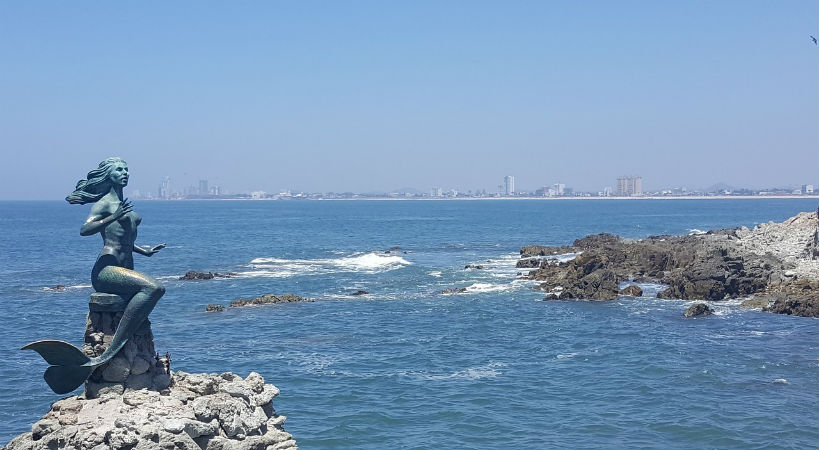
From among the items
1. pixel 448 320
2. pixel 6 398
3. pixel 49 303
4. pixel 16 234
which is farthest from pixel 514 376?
pixel 16 234

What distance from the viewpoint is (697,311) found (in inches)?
1682

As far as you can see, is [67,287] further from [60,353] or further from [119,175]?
[60,353]

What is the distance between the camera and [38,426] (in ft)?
45.8

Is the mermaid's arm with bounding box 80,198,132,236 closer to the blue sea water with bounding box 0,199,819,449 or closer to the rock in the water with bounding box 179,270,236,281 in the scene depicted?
the blue sea water with bounding box 0,199,819,449

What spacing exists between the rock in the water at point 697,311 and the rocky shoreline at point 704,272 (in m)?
3.74

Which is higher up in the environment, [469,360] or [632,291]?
[632,291]

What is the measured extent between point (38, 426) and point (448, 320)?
1173 inches

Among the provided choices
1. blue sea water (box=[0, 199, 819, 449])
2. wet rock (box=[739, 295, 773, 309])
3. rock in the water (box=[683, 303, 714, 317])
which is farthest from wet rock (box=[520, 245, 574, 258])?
rock in the water (box=[683, 303, 714, 317])

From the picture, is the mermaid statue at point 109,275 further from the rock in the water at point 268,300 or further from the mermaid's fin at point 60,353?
the rock in the water at point 268,300

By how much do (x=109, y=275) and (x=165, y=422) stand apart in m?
3.12

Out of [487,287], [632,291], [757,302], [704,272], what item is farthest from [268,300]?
[757,302]

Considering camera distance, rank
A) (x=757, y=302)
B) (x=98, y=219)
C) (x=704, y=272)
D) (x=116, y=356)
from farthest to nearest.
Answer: (x=704, y=272)
(x=757, y=302)
(x=98, y=219)
(x=116, y=356)

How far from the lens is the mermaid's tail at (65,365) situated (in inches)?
569

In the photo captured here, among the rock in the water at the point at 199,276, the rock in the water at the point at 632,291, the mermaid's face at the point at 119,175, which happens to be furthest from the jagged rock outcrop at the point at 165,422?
the rock in the water at the point at 199,276
